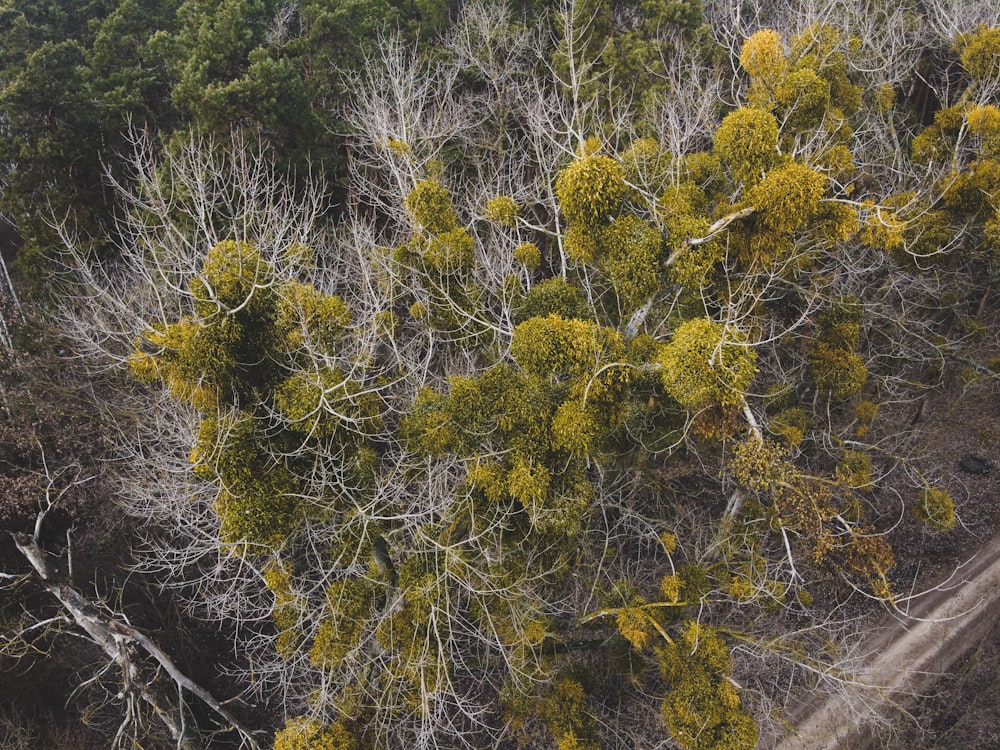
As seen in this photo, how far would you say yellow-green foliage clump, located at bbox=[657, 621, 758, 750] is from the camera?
6562 millimetres

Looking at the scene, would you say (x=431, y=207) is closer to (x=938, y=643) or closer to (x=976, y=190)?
(x=976, y=190)

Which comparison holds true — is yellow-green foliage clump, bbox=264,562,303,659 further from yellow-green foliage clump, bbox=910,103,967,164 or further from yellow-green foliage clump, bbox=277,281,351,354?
yellow-green foliage clump, bbox=910,103,967,164

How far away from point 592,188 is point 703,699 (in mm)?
5310

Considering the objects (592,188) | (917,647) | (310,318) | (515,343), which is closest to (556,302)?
(515,343)

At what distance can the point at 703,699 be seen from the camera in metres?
6.65

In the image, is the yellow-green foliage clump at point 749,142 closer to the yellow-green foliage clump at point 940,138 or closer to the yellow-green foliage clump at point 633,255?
the yellow-green foliage clump at point 633,255

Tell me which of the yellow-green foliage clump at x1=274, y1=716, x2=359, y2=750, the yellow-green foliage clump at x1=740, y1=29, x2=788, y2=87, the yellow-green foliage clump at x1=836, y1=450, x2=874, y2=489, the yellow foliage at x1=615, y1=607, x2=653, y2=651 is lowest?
the yellow-green foliage clump at x1=274, y1=716, x2=359, y2=750

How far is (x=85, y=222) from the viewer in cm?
1152

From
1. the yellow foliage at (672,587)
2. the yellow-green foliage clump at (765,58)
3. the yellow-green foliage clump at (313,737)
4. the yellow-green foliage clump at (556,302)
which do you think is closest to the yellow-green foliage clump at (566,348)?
the yellow-green foliage clump at (556,302)

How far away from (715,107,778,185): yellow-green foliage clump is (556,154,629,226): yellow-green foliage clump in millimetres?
999

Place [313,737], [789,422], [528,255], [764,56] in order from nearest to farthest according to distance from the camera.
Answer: [764,56] → [313,737] → [528,255] → [789,422]

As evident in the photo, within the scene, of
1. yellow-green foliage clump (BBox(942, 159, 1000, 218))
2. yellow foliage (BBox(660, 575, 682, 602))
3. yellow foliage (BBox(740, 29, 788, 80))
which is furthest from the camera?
yellow-green foliage clump (BBox(942, 159, 1000, 218))

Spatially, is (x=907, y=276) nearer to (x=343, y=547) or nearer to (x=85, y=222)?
(x=343, y=547)

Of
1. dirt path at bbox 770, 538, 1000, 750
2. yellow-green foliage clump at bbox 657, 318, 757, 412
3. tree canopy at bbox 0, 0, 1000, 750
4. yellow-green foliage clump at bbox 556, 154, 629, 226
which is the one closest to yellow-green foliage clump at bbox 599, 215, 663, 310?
tree canopy at bbox 0, 0, 1000, 750
